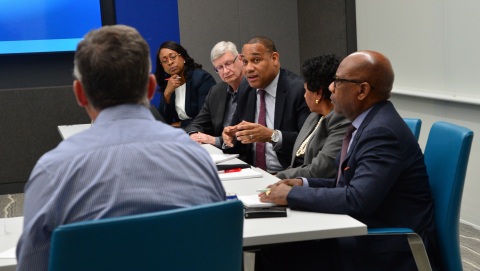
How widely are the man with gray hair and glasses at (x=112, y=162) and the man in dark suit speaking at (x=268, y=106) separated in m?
2.23

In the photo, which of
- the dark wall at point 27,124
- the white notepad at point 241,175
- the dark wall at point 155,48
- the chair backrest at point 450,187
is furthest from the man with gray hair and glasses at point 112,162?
the dark wall at point 27,124

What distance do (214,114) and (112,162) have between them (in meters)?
3.14

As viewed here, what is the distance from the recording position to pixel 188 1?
7.46 metres

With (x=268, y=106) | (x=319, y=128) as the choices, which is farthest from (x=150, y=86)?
(x=268, y=106)

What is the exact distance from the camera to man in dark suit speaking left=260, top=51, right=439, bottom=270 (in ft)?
8.32

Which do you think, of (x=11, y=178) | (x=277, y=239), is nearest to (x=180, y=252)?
(x=277, y=239)

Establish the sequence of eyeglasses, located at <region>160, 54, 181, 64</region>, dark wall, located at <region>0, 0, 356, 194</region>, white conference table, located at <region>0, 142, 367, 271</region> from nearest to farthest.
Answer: white conference table, located at <region>0, 142, 367, 271</region>
eyeglasses, located at <region>160, 54, 181, 64</region>
dark wall, located at <region>0, 0, 356, 194</region>

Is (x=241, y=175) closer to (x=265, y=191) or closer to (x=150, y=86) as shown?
(x=265, y=191)

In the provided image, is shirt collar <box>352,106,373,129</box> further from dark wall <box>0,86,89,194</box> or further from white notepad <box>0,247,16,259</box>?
dark wall <box>0,86,89,194</box>

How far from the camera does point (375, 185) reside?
251cm

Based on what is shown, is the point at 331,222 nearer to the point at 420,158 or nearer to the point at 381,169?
the point at 381,169

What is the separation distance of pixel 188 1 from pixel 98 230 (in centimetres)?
611

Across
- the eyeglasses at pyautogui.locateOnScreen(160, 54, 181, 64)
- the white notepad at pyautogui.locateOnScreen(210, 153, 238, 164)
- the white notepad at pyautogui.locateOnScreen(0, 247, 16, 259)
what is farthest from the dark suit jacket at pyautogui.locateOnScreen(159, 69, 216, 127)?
the white notepad at pyautogui.locateOnScreen(0, 247, 16, 259)

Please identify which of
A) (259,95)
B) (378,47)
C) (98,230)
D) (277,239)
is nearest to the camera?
(98,230)
